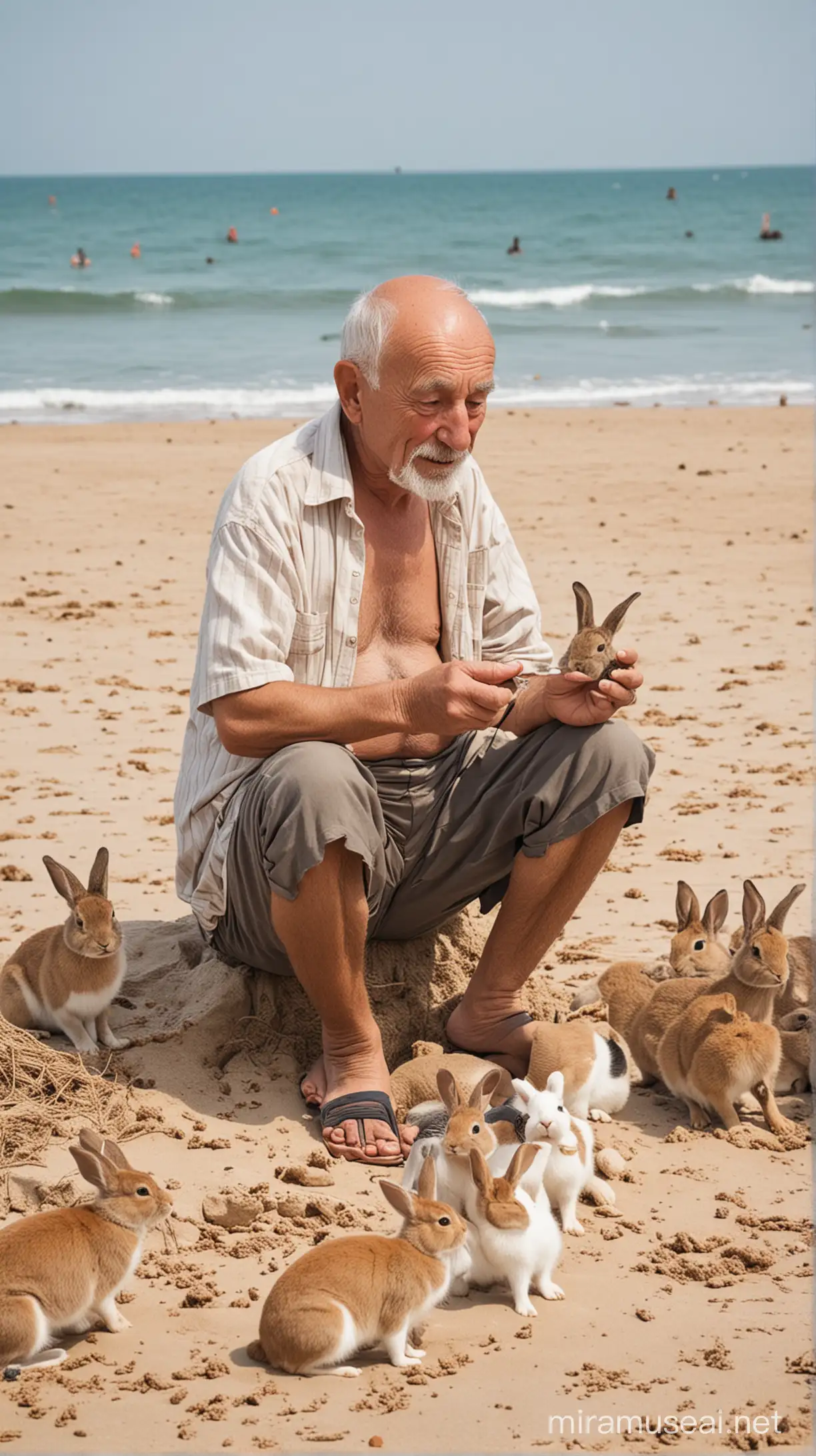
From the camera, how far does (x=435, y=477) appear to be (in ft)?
13.4

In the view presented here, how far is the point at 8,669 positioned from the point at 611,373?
16.7m

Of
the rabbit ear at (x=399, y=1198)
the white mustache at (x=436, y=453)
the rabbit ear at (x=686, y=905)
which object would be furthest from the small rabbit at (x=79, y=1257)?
the rabbit ear at (x=686, y=905)

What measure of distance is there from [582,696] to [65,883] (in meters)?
1.52

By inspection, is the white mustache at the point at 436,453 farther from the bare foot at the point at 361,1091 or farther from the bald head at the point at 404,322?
the bare foot at the point at 361,1091

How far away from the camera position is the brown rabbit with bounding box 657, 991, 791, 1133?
393 cm

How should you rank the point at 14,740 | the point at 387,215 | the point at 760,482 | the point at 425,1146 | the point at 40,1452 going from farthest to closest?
the point at 387,215 < the point at 760,482 < the point at 14,740 < the point at 425,1146 < the point at 40,1452

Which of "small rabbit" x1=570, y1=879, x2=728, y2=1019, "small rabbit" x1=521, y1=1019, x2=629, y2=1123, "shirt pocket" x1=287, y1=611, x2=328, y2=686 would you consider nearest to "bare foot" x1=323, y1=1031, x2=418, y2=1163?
"small rabbit" x1=521, y1=1019, x2=629, y2=1123

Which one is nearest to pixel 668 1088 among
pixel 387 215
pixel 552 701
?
pixel 552 701

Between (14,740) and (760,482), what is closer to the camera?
(14,740)

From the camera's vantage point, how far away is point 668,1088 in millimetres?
4223

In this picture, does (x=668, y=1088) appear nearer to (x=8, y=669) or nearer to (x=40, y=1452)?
(x=40, y=1452)

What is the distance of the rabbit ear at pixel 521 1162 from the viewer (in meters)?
3.21

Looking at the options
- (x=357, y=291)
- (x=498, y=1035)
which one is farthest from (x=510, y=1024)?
(x=357, y=291)

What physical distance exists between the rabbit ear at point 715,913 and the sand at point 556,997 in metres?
0.34
